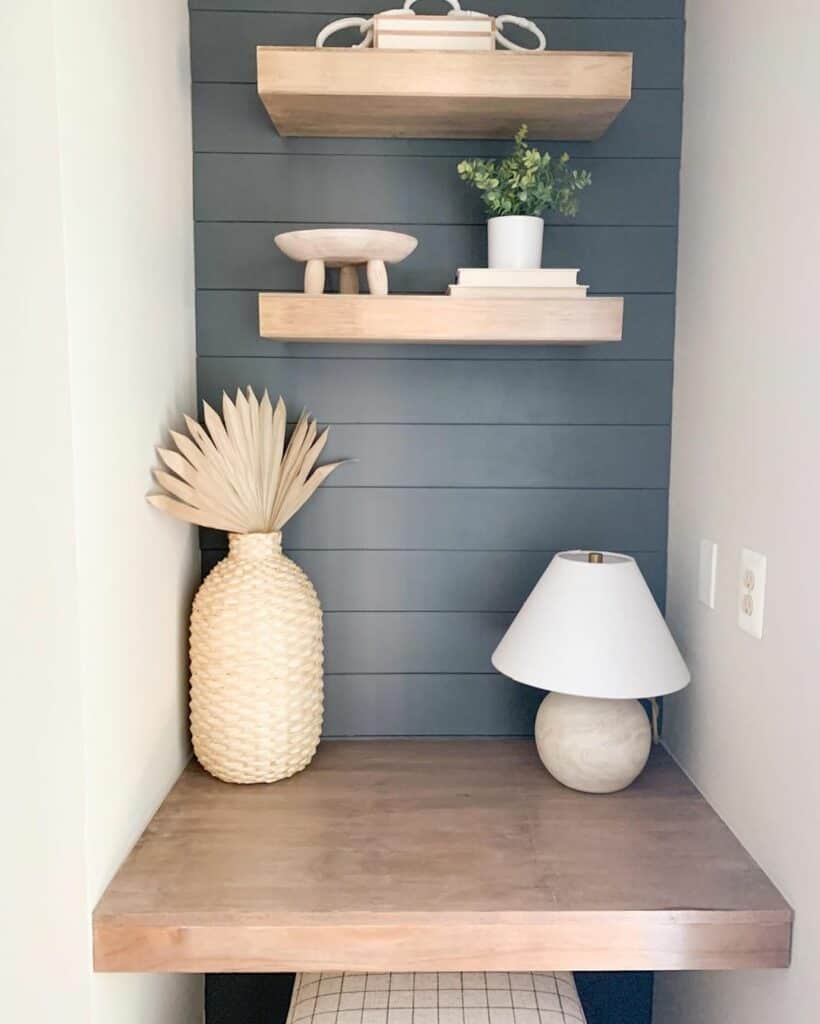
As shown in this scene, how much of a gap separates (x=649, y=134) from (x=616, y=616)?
0.86 metres

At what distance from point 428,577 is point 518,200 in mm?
674

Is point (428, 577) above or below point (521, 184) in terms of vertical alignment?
below

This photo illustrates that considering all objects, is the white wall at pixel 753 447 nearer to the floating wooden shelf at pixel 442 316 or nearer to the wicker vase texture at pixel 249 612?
the floating wooden shelf at pixel 442 316

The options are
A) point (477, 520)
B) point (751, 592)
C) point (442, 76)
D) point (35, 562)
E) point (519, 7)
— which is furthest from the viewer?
point (477, 520)

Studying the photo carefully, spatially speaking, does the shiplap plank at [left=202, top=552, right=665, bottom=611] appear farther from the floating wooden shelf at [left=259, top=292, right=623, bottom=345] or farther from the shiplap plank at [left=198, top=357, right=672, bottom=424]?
the floating wooden shelf at [left=259, top=292, right=623, bottom=345]

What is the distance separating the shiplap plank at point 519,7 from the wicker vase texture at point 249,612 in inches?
27.4

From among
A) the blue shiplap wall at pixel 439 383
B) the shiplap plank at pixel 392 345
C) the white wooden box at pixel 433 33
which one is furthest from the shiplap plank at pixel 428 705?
the white wooden box at pixel 433 33

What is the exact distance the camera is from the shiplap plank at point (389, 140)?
1584 millimetres

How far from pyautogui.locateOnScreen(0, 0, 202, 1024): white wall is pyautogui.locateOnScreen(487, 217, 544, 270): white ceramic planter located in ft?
1.75

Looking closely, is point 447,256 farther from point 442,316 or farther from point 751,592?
point 751,592

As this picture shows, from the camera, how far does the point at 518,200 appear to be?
4.71 ft

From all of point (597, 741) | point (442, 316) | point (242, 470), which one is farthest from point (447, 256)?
point (597, 741)

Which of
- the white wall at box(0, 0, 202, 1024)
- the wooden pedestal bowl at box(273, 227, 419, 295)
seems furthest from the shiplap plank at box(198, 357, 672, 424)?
the white wall at box(0, 0, 202, 1024)

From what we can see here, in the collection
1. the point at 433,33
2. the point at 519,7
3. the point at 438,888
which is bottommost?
the point at 438,888
